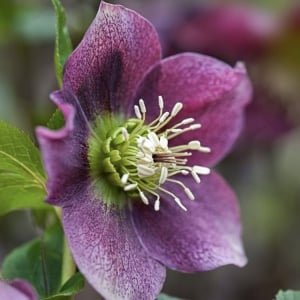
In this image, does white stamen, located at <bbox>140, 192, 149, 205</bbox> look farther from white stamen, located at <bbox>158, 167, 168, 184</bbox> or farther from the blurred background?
the blurred background

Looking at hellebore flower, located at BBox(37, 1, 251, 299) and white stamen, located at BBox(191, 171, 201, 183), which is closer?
hellebore flower, located at BBox(37, 1, 251, 299)

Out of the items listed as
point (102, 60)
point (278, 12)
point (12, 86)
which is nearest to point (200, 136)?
point (102, 60)

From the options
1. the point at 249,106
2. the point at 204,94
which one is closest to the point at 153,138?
the point at 204,94

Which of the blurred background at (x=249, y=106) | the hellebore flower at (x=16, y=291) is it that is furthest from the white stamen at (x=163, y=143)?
the blurred background at (x=249, y=106)

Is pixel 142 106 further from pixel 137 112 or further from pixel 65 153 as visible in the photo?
pixel 65 153

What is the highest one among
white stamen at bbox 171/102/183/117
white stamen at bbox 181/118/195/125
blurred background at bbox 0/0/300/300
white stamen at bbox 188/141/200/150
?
white stamen at bbox 171/102/183/117

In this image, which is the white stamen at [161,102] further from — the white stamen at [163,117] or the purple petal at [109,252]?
the purple petal at [109,252]

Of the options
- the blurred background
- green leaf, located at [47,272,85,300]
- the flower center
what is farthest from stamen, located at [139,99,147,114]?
the blurred background

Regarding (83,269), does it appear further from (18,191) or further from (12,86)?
(12,86)
